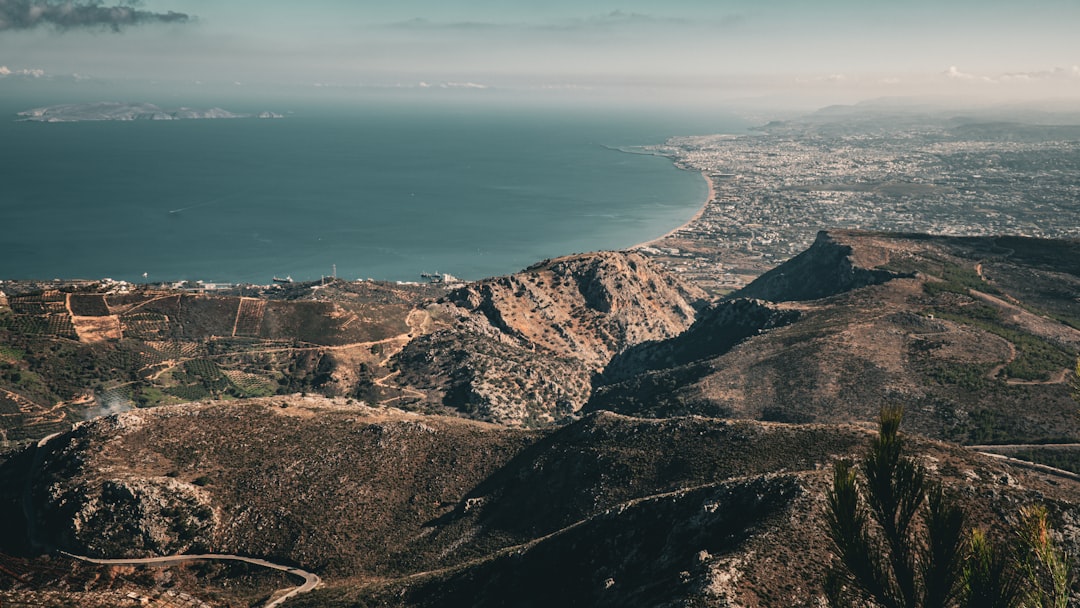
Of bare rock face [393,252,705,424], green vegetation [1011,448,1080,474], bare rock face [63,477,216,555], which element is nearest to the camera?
bare rock face [63,477,216,555]

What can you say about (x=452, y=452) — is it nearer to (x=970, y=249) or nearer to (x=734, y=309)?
(x=734, y=309)

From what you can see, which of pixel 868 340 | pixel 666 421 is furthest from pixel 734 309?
pixel 666 421

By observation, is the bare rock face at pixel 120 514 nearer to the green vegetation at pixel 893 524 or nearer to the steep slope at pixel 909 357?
the green vegetation at pixel 893 524

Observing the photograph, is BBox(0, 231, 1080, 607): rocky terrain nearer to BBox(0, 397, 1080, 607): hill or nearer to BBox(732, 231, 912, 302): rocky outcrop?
BBox(0, 397, 1080, 607): hill

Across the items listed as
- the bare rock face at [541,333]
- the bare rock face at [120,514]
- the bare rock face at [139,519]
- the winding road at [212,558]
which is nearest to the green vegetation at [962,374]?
the bare rock face at [541,333]

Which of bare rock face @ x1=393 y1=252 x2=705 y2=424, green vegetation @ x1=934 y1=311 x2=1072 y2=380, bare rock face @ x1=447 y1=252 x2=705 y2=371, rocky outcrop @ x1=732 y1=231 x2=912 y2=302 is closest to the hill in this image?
green vegetation @ x1=934 y1=311 x2=1072 y2=380

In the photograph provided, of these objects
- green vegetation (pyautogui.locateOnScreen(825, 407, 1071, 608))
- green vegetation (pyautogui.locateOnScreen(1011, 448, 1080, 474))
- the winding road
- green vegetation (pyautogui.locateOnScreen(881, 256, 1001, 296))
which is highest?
green vegetation (pyautogui.locateOnScreen(825, 407, 1071, 608))
